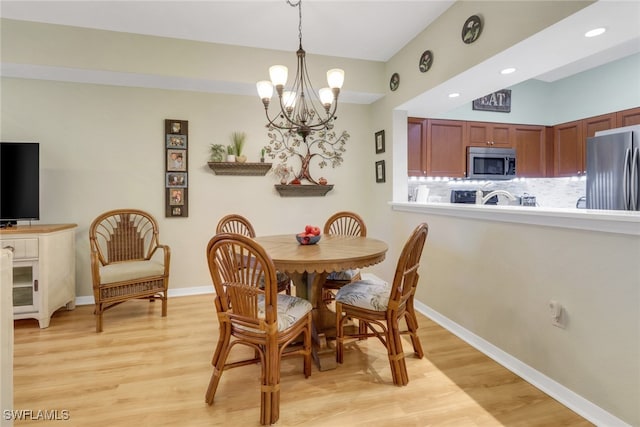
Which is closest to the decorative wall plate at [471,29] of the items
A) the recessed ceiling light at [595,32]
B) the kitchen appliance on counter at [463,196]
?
the recessed ceiling light at [595,32]

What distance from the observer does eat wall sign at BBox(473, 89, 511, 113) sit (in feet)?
13.8

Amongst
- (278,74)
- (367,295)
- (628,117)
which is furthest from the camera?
(628,117)

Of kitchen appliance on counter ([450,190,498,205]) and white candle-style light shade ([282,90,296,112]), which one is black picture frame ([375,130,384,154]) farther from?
white candle-style light shade ([282,90,296,112])

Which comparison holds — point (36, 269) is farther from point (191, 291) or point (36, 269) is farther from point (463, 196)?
point (463, 196)

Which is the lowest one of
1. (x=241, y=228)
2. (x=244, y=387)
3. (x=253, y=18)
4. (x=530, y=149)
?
(x=244, y=387)

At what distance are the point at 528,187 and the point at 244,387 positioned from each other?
491 cm

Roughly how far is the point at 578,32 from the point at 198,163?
3.48m

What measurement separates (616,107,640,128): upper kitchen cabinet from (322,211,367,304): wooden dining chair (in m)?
3.38

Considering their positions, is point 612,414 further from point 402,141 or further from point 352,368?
point 402,141

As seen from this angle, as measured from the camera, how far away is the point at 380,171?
3.77 m

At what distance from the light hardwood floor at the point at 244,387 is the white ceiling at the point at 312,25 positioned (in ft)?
7.19

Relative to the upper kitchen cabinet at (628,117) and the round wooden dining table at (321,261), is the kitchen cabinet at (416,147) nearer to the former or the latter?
the round wooden dining table at (321,261)

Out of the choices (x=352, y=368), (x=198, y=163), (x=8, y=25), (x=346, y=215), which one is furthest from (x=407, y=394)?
(x=8, y=25)

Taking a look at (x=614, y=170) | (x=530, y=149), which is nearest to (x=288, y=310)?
(x=614, y=170)
